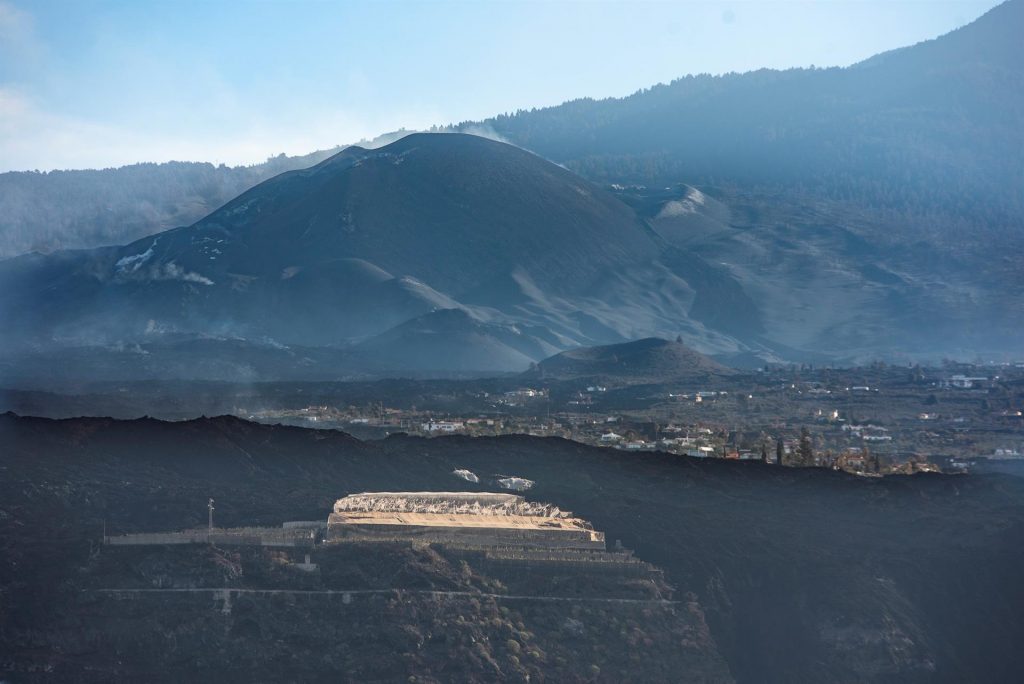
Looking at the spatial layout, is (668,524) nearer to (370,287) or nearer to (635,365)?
(635,365)

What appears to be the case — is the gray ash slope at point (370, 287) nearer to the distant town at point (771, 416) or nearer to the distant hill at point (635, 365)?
the distant hill at point (635, 365)

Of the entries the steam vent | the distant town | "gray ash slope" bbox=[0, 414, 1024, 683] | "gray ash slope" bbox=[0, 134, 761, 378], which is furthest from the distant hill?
the steam vent

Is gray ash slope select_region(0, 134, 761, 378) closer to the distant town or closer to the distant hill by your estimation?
the distant hill

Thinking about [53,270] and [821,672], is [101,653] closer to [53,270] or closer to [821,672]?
[821,672]

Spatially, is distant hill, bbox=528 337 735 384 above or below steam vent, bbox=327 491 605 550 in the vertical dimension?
above

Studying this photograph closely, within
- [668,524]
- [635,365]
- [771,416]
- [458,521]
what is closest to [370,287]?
[635,365]

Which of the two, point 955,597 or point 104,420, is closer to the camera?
point 955,597

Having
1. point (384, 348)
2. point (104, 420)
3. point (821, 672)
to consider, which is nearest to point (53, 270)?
point (384, 348)
